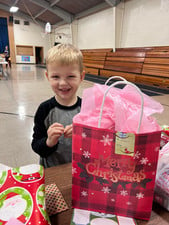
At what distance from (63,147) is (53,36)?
49.2 ft

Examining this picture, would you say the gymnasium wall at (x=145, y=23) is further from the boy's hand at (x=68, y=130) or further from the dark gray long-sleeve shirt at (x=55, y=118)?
the boy's hand at (x=68, y=130)

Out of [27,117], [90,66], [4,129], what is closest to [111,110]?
[4,129]

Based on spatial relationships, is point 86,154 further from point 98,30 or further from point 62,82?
point 98,30

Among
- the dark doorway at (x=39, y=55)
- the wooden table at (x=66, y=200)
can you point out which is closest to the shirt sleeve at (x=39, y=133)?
the wooden table at (x=66, y=200)

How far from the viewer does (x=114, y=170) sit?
1.28ft

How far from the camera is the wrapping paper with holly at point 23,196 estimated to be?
339mm

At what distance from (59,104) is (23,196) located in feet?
1.71

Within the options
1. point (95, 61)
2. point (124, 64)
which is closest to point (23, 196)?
point (124, 64)

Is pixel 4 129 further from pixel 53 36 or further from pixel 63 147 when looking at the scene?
pixel 53 36

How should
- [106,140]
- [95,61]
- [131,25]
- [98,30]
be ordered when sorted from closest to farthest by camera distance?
[106,140] < [131,25] < [95,61] < [98,30]

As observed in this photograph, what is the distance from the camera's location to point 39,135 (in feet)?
2.68

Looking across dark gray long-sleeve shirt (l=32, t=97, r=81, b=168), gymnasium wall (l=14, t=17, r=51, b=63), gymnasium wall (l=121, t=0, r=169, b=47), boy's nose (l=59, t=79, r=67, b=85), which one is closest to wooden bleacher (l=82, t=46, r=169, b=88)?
gymnasium wall (l=121, t=0, r=169, b=47)

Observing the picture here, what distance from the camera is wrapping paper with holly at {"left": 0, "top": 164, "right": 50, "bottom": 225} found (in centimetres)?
34

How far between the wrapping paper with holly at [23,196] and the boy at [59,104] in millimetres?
157
